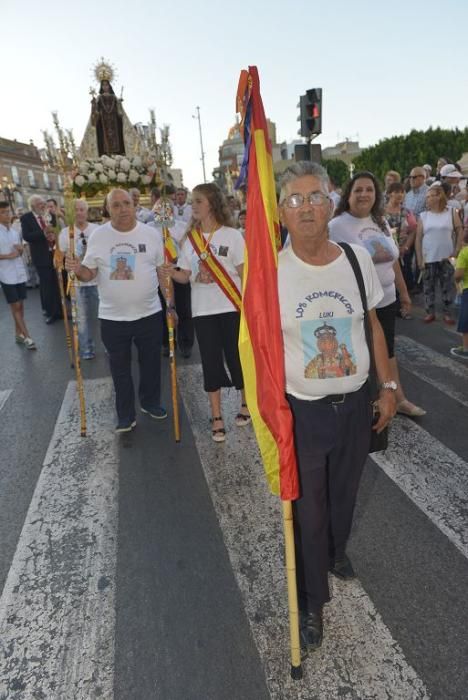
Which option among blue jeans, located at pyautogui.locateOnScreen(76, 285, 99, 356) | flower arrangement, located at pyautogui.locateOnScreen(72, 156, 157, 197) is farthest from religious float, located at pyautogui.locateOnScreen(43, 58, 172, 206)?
blue jeans, located at pyautogui.locateOnScreen(76, 285, 99, 356)

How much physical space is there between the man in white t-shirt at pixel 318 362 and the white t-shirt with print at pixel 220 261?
1929 mm

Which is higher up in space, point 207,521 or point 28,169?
point 28,169

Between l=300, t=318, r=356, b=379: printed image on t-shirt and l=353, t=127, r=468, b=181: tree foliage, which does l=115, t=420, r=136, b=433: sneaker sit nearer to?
l=300, t=318, r=356, b=379: printed image on t-shirt

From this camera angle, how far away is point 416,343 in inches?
264

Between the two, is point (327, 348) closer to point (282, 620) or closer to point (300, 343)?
point (300, 343)

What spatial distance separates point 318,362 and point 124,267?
2.72 meters

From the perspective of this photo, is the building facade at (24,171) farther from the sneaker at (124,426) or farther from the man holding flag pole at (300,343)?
the man holding flag pole at (300,343)

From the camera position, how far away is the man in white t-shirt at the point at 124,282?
4262 millimetres

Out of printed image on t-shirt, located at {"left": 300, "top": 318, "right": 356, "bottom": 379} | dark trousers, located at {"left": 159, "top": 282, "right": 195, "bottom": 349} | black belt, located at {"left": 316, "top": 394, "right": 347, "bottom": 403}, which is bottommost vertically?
dark trousers, located at {"left": 159, "top": 282, "right": 195, "bottom": 349}

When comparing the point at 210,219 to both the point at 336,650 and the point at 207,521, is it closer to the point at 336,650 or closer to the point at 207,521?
the point at 207,521

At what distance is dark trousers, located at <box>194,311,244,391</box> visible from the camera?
14.0ft

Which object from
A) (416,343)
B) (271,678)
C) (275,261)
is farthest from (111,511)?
(416,343)

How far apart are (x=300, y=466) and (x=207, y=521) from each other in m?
1.33

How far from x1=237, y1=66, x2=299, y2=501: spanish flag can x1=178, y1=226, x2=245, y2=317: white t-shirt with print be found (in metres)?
1.93
